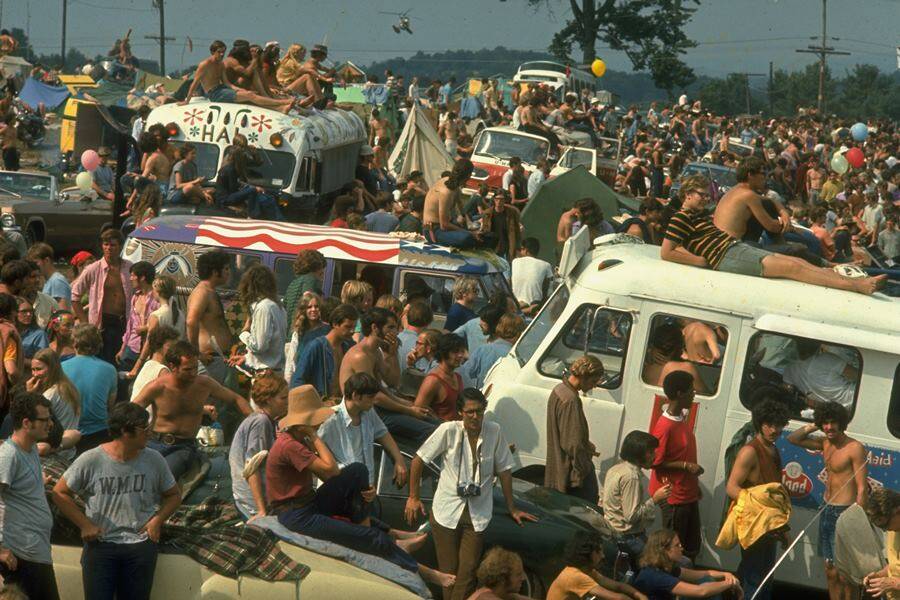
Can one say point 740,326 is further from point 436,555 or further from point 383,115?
point 383,115

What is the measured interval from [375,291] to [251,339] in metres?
2.21

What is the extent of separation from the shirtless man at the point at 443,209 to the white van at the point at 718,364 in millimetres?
5041

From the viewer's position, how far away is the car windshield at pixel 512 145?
2709 cm

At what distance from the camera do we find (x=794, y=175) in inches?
1403

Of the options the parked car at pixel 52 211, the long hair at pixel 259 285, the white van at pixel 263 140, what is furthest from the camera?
the parked car at pixel 52 211

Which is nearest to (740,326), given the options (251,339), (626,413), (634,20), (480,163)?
(626,413)

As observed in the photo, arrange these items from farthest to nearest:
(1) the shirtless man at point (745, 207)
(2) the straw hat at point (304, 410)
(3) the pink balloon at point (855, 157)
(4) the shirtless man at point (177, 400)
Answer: (3) the pink balloon at point (855, 157)
(1) the shirtless man at point (745, 207)
(4) the shirtless man at point (177, 400)
(2) the straw hat at point (304, 410)

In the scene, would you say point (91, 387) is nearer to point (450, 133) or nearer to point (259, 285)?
point (259, 285)

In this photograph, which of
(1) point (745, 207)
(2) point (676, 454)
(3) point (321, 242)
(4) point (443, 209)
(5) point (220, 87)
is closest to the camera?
(2) point (676, 454)

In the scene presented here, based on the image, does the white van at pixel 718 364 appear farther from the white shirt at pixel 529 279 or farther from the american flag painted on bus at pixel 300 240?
the white shirt at pixel 529 279

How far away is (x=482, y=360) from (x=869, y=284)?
322 cm

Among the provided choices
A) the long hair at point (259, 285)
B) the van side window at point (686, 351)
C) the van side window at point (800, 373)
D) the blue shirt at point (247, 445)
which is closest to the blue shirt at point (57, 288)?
the long hair at point (259, 285)

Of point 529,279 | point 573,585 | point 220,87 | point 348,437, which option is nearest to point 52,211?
point 220,87

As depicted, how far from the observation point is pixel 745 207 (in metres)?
11.7
